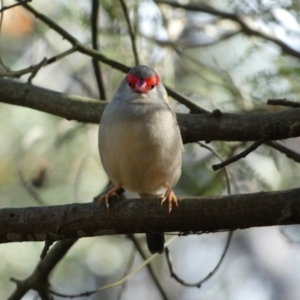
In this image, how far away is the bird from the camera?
342 centimetres

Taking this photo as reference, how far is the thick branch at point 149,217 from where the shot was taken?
266 cm

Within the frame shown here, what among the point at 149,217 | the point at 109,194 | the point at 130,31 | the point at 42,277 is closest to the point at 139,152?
the point at 109,194

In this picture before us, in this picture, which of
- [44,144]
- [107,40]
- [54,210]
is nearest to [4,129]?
[44,144]

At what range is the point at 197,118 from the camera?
147 inches

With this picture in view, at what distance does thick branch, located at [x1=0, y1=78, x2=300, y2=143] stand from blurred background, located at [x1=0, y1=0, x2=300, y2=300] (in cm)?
74

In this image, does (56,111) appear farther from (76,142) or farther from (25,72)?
(76,142)

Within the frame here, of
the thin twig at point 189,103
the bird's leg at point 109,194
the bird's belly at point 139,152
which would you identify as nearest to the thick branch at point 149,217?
the bird's leg at point 109,194

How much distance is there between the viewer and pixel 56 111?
13.1 feet

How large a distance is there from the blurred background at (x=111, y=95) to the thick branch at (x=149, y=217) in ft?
4.37

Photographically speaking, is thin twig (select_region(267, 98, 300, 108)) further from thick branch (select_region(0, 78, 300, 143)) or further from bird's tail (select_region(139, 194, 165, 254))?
bird's tail (select_region(139, 194, 165, 254))

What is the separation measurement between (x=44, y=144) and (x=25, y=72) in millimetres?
1364

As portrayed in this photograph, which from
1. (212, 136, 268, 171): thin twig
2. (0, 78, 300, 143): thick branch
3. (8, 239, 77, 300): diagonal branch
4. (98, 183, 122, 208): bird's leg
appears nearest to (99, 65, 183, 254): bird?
(98, 183, 122, 208): bird's leg

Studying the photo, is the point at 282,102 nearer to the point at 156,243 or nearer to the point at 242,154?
the point at 242,154

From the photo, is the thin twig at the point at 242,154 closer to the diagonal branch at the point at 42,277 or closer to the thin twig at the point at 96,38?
the diagonal branch at the point at 42,277
